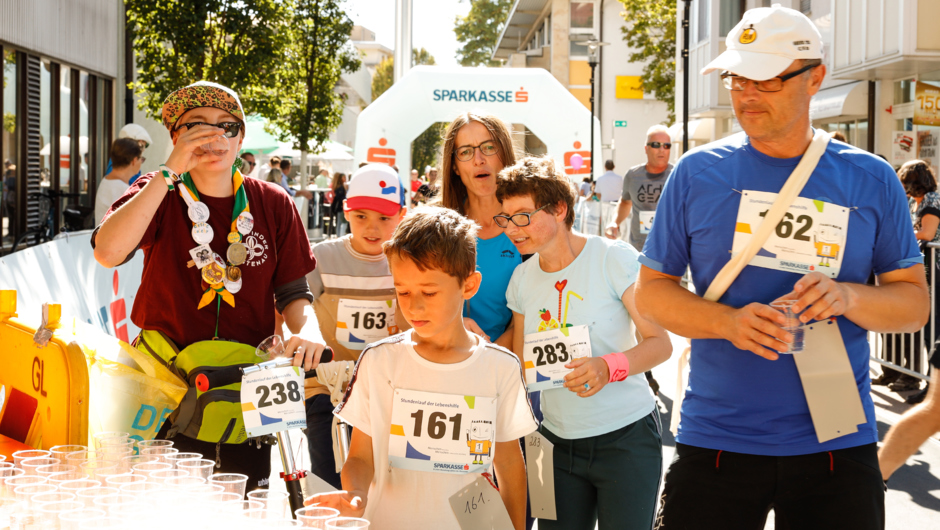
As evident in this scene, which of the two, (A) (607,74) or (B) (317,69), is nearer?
(B) (317,69)

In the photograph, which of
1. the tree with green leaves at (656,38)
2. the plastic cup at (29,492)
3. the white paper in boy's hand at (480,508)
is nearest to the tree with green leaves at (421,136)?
the tree with green leaves at (656,38)

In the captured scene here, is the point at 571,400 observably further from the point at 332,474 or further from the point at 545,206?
the point at 332,474

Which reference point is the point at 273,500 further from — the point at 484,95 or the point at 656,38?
the point at 656,38

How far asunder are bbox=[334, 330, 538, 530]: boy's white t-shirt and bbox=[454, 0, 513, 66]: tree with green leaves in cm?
6378

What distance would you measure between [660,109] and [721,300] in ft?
145

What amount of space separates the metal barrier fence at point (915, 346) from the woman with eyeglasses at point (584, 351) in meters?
5.65

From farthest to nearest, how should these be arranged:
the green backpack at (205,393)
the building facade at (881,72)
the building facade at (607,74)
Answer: the building facade at (607,74)
the building facade at (881,72)
the green backpack at (205,393)

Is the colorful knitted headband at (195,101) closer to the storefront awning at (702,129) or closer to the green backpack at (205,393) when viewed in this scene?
the green backpack at (205,393)

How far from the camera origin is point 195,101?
10.5 ft

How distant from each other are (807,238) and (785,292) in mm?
162

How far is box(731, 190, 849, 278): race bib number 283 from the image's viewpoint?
2.55 m

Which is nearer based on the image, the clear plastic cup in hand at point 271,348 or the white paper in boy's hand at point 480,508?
the white paper in boy's hand at point 480,508

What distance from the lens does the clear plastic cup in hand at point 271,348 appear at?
306 cm

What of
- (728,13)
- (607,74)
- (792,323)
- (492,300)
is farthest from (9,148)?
(607,74)
